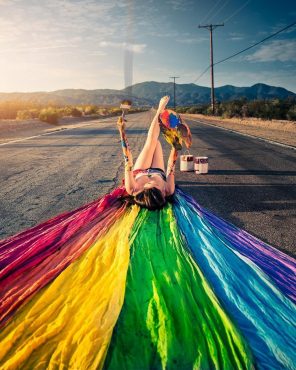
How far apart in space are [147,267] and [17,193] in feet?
14.1

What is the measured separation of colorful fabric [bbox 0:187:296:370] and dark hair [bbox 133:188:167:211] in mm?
382

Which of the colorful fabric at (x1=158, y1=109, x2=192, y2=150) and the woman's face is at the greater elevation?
the colorful fabric at (x1=158, y1=109, x2=192, y2=150)

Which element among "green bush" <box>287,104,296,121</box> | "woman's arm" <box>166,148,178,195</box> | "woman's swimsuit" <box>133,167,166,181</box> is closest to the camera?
"woman's arm" <box>166,148,178,195</box>

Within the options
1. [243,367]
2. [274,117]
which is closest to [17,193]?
[243,367]

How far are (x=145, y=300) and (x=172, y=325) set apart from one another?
320 millimetres

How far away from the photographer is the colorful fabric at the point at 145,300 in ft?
6.67

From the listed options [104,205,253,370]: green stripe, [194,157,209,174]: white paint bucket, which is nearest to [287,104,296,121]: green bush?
[194,157,209,174]: white paint bucket

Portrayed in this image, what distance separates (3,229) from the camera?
14.6 feet

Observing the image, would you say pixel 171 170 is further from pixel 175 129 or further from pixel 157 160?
pixel 157 160

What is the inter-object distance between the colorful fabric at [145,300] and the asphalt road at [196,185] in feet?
3.46

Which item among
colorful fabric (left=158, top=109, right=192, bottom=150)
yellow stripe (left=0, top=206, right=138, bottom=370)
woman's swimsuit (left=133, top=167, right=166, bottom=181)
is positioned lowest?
yellow stripe (left=0, top=206, right=138, bottom=370)

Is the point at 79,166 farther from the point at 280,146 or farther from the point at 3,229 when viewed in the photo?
the point at 280,146

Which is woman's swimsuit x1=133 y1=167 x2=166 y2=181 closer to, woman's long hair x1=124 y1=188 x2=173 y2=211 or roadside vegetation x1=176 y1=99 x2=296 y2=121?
woman's long hair x1=124 y1=188 x2=173 y2=211

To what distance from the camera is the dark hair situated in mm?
4129
